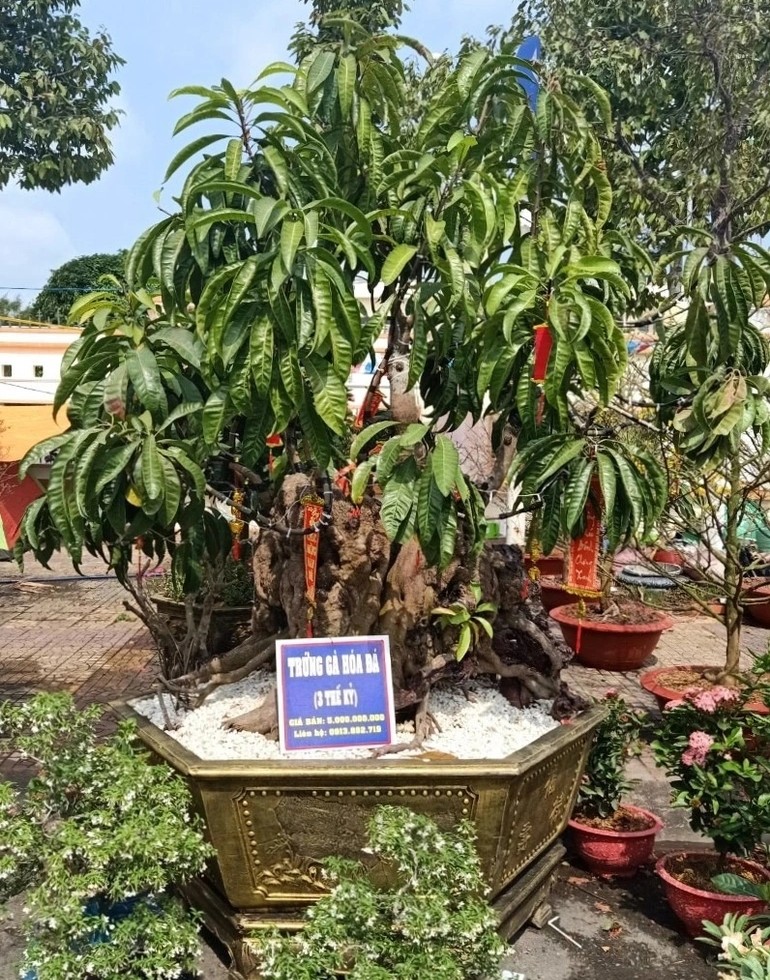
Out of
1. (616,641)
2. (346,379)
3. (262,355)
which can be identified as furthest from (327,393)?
(616,641)

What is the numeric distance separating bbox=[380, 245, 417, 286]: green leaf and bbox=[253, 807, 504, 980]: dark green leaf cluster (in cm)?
149

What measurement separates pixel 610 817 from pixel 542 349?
210cm

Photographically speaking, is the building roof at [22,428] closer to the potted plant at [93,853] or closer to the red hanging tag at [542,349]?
the potted plant at [93,853]

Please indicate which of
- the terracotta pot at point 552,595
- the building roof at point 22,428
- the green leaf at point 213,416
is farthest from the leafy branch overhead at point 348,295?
the building roof at point 22,428

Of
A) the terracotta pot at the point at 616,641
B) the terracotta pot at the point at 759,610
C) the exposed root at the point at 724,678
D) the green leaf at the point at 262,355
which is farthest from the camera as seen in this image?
the terracotta pot at the point at 759,610

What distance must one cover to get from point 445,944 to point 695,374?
6.42ft

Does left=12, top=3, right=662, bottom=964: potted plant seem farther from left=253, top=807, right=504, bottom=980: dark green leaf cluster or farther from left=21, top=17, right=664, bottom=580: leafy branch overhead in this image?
left=253, top=807, right=504, bottom=980: dark green leaf cluster

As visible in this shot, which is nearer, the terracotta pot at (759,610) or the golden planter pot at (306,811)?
the golden planter pot at (306,811)

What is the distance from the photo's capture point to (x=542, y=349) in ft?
7.91

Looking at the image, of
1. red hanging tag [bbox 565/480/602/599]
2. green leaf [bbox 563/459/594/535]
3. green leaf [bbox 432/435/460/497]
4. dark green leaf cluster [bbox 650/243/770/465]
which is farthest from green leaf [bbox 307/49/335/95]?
red hanging tag [bbox 565/480/602/599]

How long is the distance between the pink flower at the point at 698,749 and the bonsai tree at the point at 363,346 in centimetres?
57

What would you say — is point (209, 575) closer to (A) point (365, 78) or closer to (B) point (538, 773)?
(B) point (538, 773)

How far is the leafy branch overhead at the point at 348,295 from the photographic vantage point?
7.74 feet

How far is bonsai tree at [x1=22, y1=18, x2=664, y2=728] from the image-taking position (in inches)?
93.7
